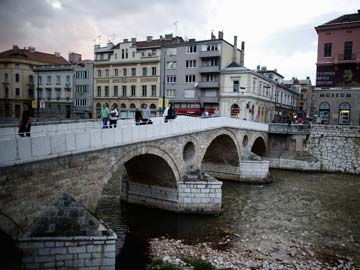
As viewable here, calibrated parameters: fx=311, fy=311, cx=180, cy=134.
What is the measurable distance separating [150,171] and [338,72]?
21.1m

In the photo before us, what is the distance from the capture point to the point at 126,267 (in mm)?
9367

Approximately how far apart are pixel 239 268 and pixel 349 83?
23.3m

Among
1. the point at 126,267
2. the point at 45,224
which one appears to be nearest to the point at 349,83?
the point at 126,267

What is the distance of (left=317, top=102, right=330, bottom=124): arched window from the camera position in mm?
28156

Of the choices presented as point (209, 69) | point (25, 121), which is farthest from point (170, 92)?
point (25, 121)

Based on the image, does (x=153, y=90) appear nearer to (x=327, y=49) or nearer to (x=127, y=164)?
(x=327, y=49)

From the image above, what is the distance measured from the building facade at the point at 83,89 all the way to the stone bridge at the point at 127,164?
23.4m

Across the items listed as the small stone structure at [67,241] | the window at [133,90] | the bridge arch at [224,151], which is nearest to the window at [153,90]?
the window at [133,90]

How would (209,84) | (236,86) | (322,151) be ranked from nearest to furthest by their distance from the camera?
(322,151)
(236,86)
(209,84)

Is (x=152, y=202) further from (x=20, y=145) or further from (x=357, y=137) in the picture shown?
(x=357, y=137)

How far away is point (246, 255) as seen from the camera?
10.1 metres

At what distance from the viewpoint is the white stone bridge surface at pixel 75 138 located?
678cm

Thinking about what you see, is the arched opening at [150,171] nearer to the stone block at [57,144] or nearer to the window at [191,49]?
the stone block at [57,144]

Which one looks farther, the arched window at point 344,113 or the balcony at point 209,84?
the balcony at point 209,84
